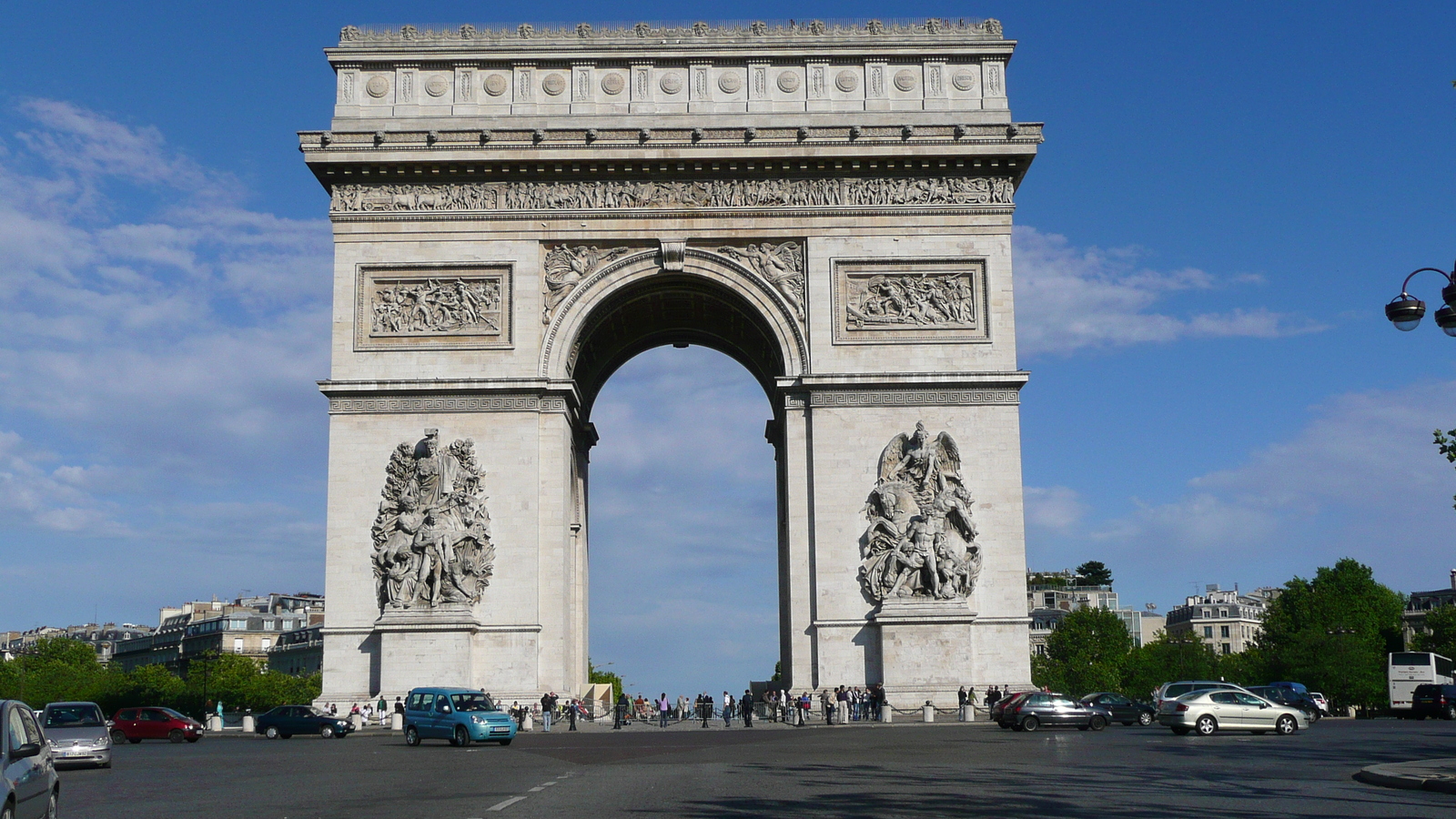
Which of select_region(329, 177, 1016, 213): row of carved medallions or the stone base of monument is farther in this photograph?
select_region(329, 177, 1016, 213): row of carved medallions

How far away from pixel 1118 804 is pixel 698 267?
78.9 feet

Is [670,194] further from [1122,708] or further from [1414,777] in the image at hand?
[1414,777]

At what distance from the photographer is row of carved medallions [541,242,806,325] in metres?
35.8

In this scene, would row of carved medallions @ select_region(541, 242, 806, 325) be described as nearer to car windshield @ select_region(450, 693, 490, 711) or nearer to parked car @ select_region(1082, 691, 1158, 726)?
car windshield @ select_region(450, 693, 490, 711)

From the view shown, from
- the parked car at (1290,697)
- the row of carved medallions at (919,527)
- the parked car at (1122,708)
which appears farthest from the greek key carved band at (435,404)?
the parked car at (1290,697)

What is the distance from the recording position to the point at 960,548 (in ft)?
112

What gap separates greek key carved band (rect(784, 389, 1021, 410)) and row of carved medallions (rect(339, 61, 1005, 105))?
745cm

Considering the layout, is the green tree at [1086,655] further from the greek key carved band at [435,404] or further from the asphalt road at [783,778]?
the asphalt road at [783,778]

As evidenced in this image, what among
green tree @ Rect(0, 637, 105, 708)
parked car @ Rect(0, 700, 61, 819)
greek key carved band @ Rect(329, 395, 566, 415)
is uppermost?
greek key carved band @ Rect(329, 395, 566, 415)

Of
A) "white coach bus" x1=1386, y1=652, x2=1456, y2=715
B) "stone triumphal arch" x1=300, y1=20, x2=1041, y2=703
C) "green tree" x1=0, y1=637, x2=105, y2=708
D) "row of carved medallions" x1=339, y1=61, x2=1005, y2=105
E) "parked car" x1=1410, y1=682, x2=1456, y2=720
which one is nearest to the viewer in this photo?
"stone triumphal arch" x1=300, y1=20, x2=1041, y2=703

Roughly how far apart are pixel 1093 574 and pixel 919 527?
355 feet

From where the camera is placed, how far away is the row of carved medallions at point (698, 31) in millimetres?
36531

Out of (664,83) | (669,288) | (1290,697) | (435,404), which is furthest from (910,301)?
(1290,697)

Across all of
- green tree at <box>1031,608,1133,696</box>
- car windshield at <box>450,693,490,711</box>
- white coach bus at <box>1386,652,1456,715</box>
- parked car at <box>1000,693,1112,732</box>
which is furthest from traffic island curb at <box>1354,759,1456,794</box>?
green tree at <box>1031,608,1133,696</box>
